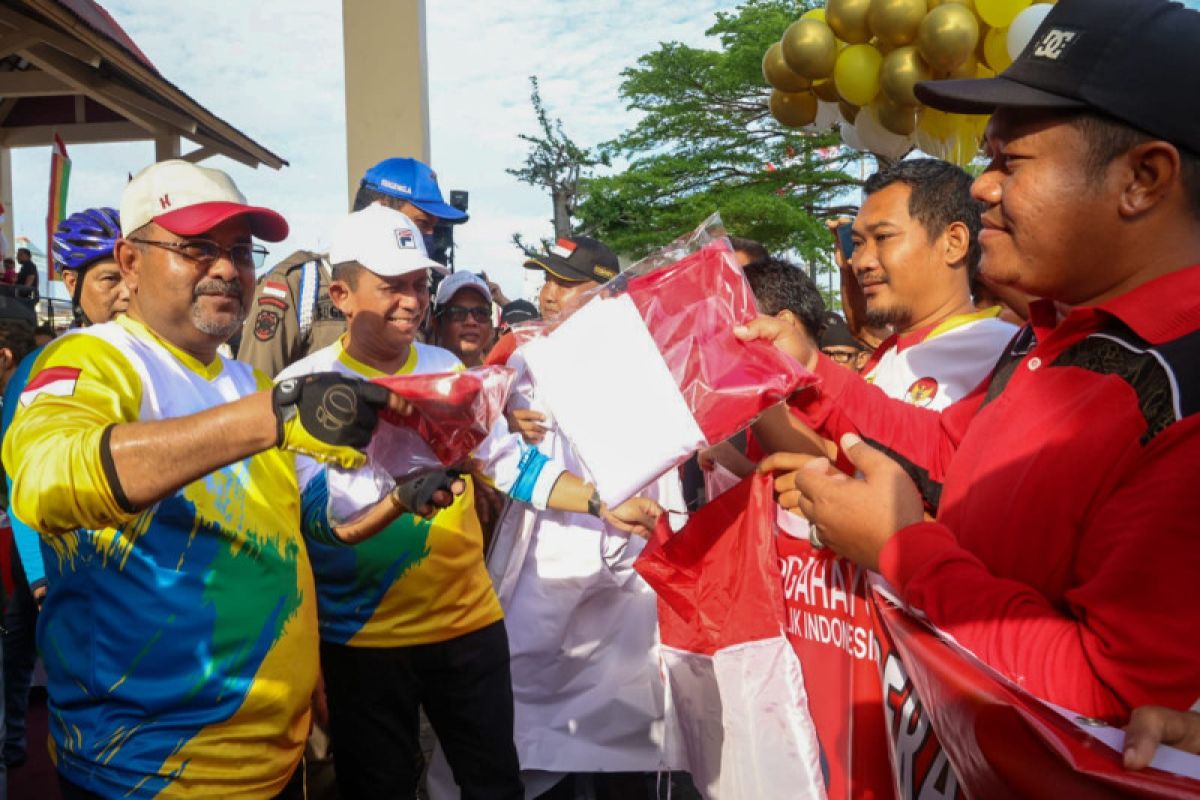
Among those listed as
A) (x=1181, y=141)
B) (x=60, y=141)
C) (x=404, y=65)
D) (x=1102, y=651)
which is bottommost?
(x=1102, y=651)

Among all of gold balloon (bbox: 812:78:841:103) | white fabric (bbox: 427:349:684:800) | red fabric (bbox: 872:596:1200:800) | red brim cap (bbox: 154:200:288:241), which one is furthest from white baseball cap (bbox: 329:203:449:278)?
gold balloon (bbox: 812:78:841:103)

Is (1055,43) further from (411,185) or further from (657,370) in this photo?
(411,185)

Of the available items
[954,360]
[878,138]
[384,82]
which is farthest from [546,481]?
[384,82]

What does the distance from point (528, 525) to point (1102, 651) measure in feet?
8.70

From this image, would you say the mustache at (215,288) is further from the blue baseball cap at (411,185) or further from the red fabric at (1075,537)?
the blue baseball cap at (411,185)

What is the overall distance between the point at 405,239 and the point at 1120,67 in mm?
2343

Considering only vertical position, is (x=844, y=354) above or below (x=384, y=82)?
below

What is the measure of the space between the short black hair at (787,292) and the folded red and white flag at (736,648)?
110cm

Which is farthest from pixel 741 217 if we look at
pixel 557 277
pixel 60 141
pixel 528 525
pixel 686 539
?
pixel 686 539

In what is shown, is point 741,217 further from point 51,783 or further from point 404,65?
point 51,783

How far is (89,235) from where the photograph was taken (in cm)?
335

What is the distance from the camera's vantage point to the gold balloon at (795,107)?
5848 millimetres

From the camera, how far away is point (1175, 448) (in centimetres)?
104

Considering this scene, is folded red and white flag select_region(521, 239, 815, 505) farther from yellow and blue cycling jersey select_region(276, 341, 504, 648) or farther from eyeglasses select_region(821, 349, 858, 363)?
eyeglasses select_region(821, 349, 858, 363)
